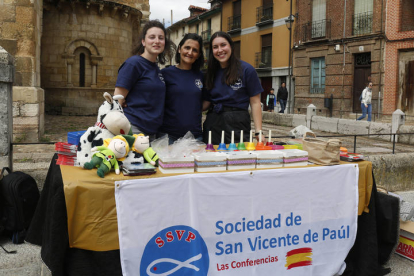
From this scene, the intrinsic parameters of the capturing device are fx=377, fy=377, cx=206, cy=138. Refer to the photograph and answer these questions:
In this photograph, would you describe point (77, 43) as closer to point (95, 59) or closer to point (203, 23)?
point (95, 59)

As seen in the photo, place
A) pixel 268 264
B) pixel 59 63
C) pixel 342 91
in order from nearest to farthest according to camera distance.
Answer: pixel 268 264
pixel 59 63
pixel 342 91

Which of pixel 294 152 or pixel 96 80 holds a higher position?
pixel 96 80

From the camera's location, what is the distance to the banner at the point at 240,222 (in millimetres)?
2555

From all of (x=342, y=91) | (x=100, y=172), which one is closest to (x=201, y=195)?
(x=100, y=172)

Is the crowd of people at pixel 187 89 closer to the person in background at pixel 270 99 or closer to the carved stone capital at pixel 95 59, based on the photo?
the carved stone capital at pixel 95 59

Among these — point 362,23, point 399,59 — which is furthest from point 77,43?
point 399,59

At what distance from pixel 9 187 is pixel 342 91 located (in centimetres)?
1889

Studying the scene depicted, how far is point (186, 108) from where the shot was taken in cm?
358

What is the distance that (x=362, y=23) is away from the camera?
1891cm

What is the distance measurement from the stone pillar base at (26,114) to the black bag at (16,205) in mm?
4840

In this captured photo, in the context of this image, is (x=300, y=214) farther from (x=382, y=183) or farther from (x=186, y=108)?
(x=382, y=183)

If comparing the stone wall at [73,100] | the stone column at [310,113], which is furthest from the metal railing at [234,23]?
the stone column at [310,113]

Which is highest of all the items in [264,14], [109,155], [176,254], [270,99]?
[264,14]

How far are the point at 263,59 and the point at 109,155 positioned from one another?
970 inches
